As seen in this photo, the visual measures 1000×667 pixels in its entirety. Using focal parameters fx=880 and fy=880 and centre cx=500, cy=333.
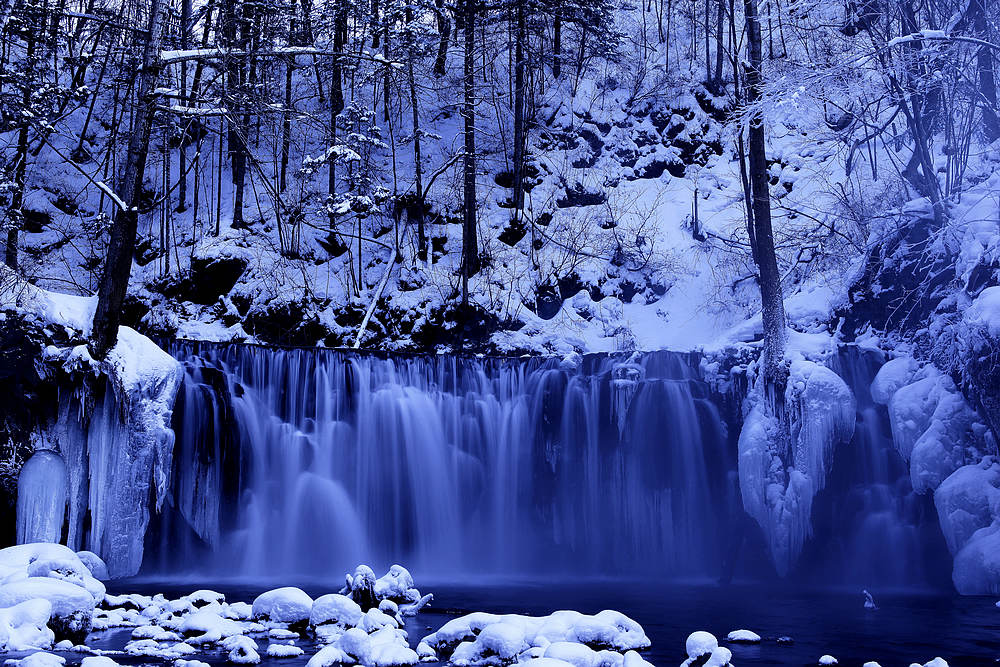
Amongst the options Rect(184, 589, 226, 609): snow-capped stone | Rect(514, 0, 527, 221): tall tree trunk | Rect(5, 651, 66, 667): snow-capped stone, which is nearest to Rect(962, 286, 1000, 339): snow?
Rect(184, 589, 226, 609): snow-capped stone

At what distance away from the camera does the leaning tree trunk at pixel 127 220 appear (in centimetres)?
966

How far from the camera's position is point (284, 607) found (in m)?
6.87

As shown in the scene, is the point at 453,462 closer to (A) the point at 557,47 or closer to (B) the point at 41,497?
(B) the point at 41,497

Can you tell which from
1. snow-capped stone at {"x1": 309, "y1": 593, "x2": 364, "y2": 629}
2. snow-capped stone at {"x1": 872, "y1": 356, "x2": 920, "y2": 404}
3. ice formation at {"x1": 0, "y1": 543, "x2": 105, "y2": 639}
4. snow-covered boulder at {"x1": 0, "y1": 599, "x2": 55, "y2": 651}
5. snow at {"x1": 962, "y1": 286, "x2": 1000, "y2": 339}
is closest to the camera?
snow-covered boulder at {"x1": 0, "y1": 599, "x2": 55, "y2": 651}

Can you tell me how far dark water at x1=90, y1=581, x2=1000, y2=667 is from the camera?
618 centimetres

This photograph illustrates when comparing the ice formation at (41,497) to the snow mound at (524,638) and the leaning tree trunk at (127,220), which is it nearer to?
the leaning tree trunk at (127,220)

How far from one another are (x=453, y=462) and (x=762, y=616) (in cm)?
504

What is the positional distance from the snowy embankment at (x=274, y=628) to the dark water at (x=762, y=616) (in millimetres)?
187

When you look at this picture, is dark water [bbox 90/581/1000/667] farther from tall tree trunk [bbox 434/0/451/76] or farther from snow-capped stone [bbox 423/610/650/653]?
tall tree trunk [bbox 434/0/451/76]

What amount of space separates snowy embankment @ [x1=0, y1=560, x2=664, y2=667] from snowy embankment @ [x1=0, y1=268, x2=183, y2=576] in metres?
1.65

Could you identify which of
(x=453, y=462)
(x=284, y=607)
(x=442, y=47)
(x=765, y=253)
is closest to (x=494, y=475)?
(x=453, y=462)

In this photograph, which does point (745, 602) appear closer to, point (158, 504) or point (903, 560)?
point (903, 560)

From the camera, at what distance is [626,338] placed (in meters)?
15.4

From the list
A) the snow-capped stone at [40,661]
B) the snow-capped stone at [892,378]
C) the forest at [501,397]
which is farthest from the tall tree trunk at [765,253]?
the snow-capped stone at [40,661]
